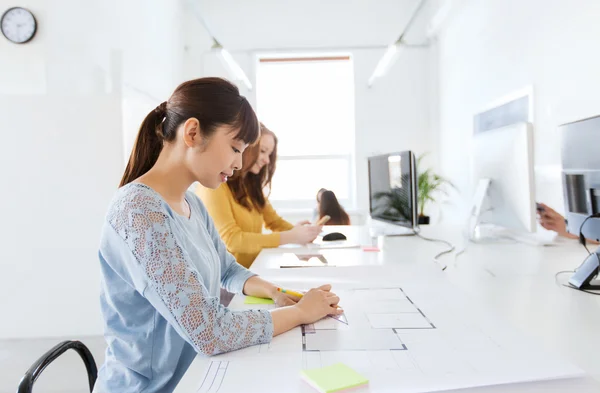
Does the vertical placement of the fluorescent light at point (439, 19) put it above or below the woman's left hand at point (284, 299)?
above

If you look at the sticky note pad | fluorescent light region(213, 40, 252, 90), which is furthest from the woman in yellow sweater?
fluorescent light region(213, 40, 252, 90)

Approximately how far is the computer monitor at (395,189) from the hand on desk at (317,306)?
118cm

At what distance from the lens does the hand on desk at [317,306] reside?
95cm

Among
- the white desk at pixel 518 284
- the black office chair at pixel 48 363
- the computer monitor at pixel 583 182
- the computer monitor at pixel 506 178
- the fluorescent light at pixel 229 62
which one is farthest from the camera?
the fluorescent light at pixel 229 62

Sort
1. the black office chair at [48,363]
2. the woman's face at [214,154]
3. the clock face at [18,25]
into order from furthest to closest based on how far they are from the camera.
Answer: the clock face at [18,25] < the woman's face at [214,154] < the black office chair at [48,363]

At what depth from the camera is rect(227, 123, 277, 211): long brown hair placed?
2.06 m

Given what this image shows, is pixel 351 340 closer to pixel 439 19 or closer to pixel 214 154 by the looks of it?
pixel 214 154

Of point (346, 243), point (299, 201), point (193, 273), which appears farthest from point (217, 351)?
point (299, 201)

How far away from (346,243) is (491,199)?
674 mm

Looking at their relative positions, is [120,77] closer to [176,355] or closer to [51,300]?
[51,300]

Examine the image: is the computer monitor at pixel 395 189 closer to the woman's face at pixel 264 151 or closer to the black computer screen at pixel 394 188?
the black computer screen at pixel 394 188

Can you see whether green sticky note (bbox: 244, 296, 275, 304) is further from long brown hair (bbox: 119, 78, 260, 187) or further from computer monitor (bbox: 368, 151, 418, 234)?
computer monitor (bbox: 368, 151, 418, 234)

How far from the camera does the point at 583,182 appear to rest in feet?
4.60

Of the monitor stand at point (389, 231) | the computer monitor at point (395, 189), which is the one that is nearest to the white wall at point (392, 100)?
the computer monitor at point (395, 189)
